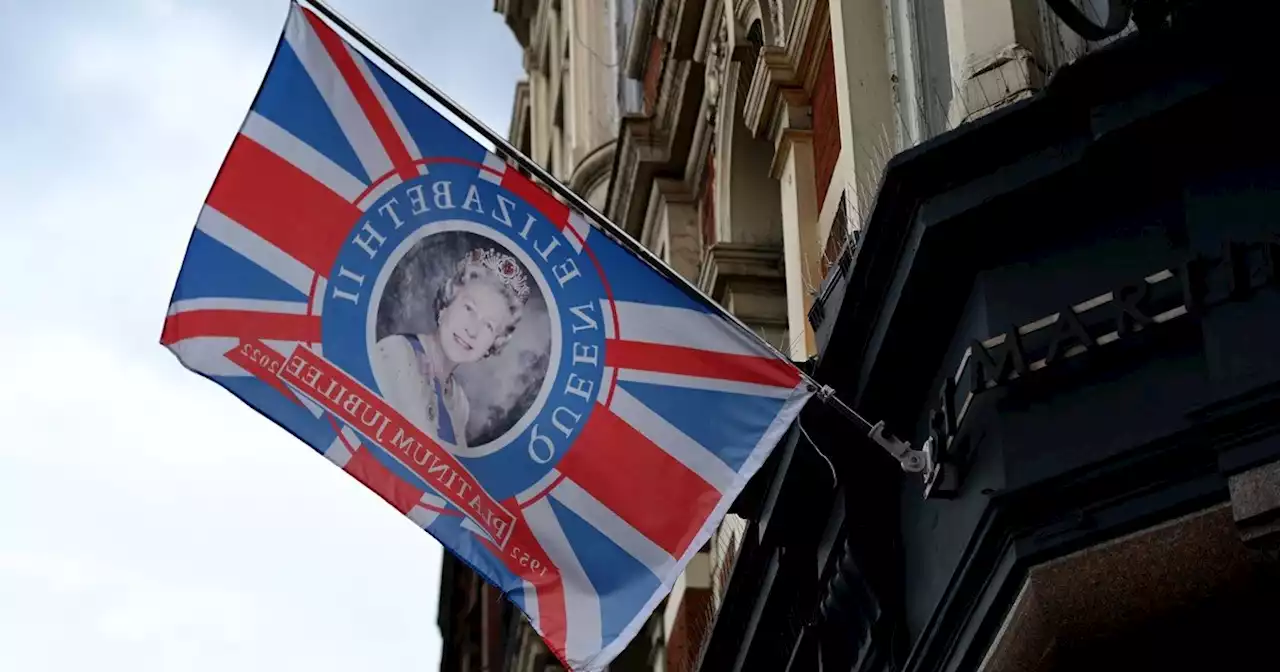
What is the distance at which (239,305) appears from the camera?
410 inches

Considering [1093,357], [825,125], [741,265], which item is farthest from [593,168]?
[1093,357]

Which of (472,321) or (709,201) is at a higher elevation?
(709,201)

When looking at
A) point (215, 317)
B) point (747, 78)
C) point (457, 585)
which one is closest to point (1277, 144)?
point (215, 317)

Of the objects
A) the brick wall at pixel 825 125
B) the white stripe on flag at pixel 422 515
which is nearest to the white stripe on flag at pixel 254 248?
the white stripe on flag at pixel 422 515

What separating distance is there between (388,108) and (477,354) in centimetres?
127

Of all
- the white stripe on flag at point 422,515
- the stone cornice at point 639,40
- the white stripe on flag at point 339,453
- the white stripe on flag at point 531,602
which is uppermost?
the stone cornice at point 639,40

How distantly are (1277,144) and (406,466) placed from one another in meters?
4.06

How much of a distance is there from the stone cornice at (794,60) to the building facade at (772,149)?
0.05ft

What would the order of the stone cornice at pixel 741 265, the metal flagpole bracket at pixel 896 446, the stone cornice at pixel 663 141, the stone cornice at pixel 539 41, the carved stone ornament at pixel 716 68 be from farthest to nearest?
the stone cornice at pixel 539 41 → the stone cornice at pixel 663 141 → the carved stone ornament at pixel 716 68 → the stone cornice at pixel 741 265 → the metal flagpole bracket at pixel 896 446

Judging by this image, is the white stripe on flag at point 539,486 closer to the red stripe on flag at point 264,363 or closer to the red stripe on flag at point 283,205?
the red stripe on flag at point 264,363

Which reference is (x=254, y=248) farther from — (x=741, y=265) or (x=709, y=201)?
(x=709, y=201)

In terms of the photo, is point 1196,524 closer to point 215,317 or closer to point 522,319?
point 522,319

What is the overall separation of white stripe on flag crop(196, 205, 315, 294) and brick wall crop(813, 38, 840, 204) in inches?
167

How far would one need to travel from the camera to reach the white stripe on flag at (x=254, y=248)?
409 inches
